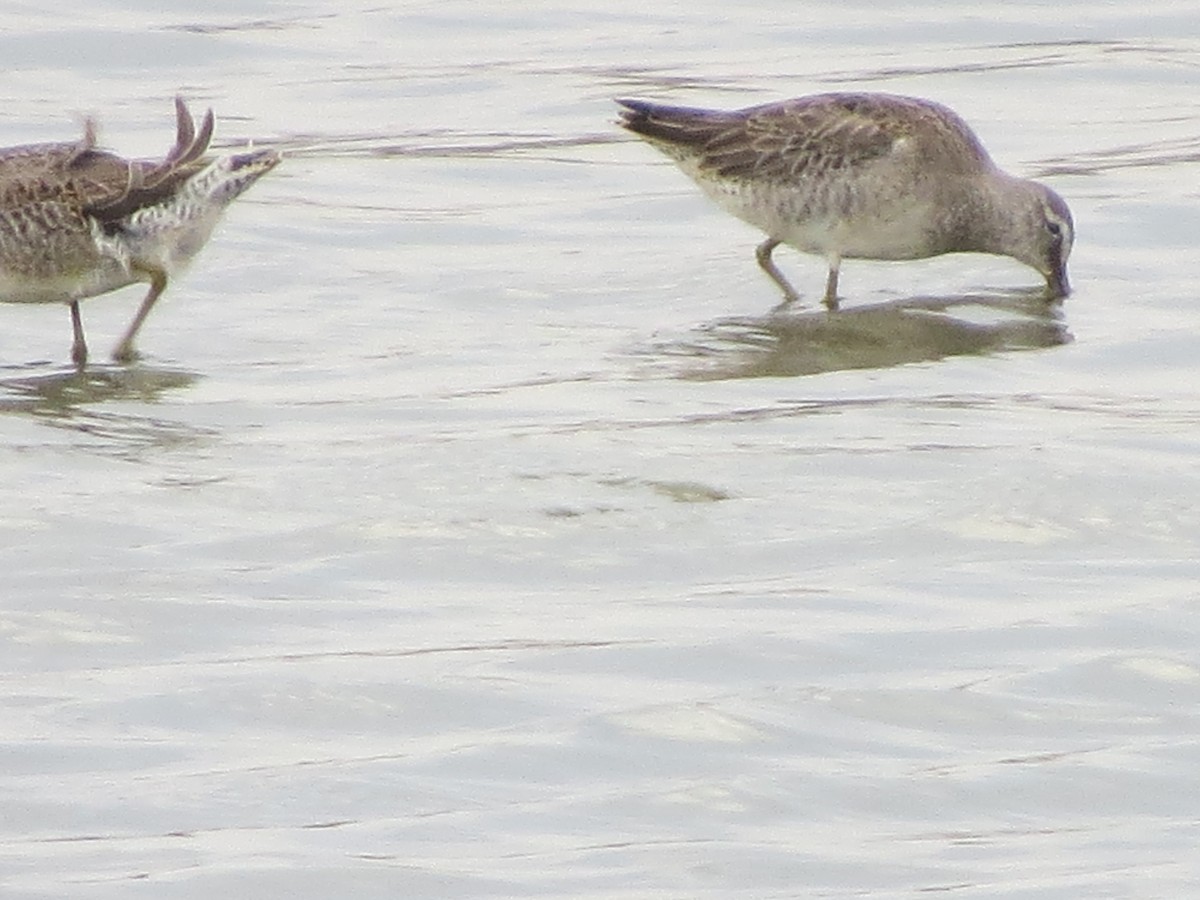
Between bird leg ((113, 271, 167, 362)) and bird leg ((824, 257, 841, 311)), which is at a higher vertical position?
bird leg ((113, 271, 167, 362))

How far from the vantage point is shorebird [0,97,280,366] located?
11.3 metres

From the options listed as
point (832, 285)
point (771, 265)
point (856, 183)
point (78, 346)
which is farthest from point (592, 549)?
point (771, 265)

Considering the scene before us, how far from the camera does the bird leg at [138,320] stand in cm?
1147

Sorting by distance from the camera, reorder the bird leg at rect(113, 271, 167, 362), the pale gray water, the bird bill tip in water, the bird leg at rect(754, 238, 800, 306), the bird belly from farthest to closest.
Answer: the bird leg at rect(754, 238, 800, 306), the bird belly, the bird bill tip in water, the bird leg at rect(113, 271, 167, 362), the pale gray water

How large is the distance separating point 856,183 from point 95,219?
126 inches

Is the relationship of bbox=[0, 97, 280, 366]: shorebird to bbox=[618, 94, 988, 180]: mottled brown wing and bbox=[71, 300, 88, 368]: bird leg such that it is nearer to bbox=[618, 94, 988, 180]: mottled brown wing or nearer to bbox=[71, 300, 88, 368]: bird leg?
bbox=[71, 300, 88, 368]: bird leg

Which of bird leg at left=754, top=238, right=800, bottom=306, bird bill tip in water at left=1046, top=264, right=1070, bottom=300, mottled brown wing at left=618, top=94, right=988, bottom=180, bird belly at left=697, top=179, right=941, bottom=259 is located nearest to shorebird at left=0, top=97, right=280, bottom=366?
mottled brown wing at left=618, top=94, right=988, bottom=180

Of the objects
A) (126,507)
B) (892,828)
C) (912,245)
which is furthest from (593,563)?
(912,245)

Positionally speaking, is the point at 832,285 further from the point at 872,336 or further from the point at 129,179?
the point at 129,179

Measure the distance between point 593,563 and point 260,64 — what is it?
955cm

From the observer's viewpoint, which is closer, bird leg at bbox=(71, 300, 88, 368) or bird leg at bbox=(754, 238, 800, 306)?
bird leg at bbox=(71, 300, 88, 368)

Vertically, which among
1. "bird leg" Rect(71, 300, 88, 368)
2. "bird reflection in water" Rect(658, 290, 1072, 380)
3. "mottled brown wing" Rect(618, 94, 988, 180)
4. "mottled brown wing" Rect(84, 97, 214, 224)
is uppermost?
"mottled brown wing" Rect(84, 97, 214, 224)

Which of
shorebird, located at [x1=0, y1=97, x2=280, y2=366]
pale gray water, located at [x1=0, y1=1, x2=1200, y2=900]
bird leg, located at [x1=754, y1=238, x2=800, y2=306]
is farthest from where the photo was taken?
bird leg, located at [x1=754, y1=238, x2=800, y2=306]

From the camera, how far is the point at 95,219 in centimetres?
1138
